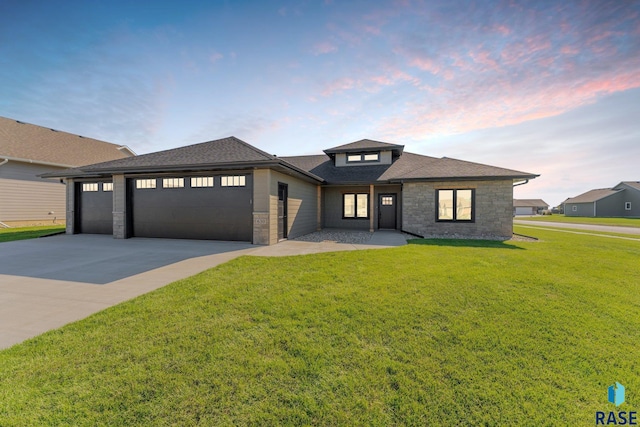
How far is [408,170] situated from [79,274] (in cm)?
1453

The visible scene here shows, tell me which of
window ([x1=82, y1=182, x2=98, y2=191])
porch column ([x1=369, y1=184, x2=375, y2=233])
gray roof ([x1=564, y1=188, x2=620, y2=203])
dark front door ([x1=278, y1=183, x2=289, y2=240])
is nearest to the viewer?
dark front door ([x1=278, y1=183, x2=289, y2=240])

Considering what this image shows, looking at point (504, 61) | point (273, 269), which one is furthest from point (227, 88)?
point (504, 61)

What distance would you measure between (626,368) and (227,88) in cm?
1236

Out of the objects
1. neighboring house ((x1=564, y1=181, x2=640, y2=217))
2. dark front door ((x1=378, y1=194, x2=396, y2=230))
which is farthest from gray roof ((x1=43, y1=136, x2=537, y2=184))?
neighboring house ((x1=564, y1=181, x2=640, y2=217))

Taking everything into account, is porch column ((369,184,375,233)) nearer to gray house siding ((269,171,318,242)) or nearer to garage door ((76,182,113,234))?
gray house siding ((269,171,318,242))

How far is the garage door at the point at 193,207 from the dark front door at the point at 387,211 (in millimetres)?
8442

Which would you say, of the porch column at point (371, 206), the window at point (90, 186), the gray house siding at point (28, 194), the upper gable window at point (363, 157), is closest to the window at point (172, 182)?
the window at point (90, 186)

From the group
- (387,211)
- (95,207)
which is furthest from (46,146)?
(387,211)

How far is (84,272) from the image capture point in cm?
573

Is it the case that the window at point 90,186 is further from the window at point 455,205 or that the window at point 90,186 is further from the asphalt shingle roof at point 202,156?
the window at point 455,205

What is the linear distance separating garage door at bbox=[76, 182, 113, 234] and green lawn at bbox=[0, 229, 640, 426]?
10.9 meters

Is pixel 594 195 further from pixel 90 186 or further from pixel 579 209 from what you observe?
pixel 90 186

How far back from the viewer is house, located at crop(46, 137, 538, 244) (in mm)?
9680

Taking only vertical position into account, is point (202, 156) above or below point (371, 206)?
above
